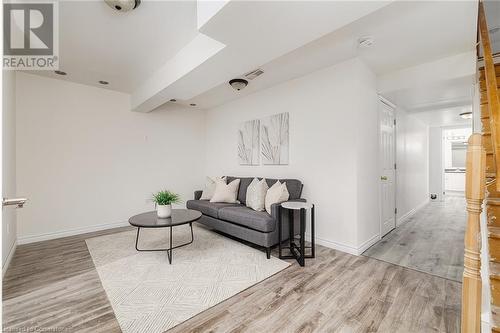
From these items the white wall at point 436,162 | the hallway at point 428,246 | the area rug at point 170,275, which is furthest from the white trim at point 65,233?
the white wall at point 436,162

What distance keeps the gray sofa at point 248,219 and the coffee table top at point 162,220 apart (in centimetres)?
46

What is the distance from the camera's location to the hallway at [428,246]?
270 centimetres

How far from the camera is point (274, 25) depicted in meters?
1.89

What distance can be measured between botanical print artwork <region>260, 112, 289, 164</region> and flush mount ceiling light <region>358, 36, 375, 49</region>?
1444 millimetres

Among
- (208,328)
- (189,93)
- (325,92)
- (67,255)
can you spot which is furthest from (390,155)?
(67,255)

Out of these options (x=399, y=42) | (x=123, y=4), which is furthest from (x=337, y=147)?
(x=123, y=4)

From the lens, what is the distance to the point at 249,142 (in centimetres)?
452

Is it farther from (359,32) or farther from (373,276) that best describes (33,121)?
(373,276)

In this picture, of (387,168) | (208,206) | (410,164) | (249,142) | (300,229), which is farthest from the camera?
(410,164)

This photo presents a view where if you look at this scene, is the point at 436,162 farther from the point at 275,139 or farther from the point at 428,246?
the point at 275,139

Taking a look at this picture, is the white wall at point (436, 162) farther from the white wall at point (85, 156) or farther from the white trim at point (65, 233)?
the white trim at point (65, 233)

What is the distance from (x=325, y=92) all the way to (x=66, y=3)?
9.87ft

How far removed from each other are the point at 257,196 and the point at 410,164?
385 centimetres

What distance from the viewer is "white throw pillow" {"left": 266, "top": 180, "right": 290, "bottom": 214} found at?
3.17 metres
